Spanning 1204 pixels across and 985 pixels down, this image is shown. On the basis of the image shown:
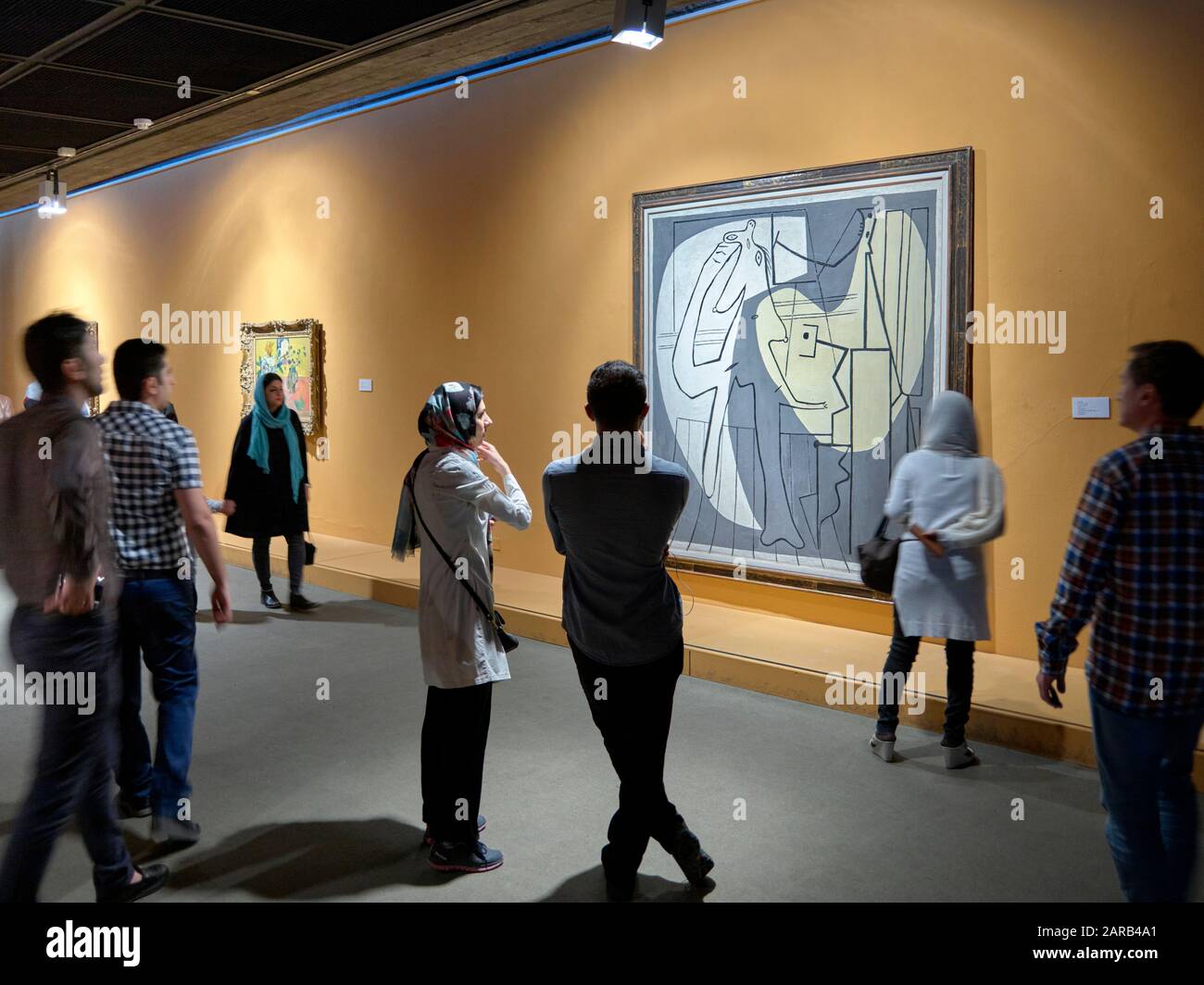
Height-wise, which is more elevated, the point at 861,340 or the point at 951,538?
the point at 861,340

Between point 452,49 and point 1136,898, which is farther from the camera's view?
point 452,49

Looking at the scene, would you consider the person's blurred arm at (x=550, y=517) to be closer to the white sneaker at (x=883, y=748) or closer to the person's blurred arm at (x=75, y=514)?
the person's blurred arm at (x=75, y=514)

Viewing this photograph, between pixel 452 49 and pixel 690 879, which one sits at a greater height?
pixel 452 49

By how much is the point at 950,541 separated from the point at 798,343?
2.20 metres

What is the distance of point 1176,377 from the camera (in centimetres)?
241

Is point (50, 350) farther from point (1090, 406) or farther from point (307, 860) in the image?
point (1090, 406)

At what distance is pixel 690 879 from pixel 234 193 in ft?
30.4

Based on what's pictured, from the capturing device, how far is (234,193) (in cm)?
1031

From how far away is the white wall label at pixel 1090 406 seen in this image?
4883 millimetres

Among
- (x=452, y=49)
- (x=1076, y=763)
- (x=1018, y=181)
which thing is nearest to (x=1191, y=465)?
(x=1076, y=763)

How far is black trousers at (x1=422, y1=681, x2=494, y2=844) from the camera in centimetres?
328

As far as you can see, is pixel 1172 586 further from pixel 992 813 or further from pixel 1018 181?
pixel 1018 181

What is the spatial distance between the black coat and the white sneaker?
4.43 meters

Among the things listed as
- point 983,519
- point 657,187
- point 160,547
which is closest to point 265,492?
point 657,187
